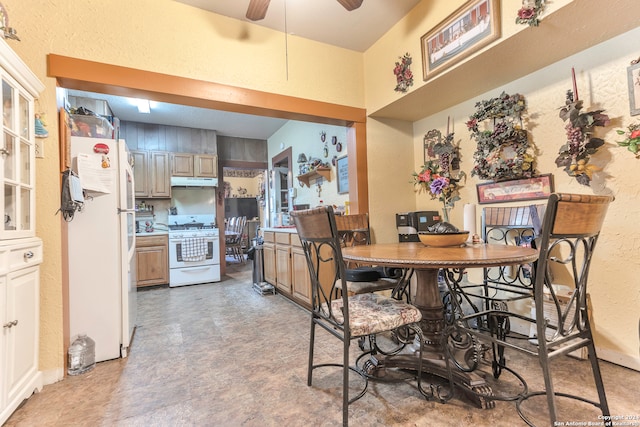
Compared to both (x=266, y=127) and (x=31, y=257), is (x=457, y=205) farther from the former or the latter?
(x=266, y=127)

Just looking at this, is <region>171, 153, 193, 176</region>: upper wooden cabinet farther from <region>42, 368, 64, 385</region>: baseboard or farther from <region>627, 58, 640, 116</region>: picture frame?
<region>627, 58, 640, 116</region>: picture frame

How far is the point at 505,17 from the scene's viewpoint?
1.83 meters

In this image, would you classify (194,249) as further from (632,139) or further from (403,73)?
(632,139)

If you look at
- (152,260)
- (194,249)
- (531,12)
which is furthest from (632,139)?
(152,260)

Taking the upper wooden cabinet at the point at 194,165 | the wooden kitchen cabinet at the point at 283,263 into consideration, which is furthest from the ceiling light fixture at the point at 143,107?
the wooden kitchen cabinet at the point at 283,263

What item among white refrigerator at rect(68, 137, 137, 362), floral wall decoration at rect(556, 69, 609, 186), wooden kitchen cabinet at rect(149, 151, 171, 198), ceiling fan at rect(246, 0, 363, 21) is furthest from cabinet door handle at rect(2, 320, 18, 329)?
wooden kitchen cabinet at rect(149, 151, 171, 198)

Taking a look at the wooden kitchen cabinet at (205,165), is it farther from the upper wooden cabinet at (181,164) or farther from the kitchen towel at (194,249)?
the kitchen towel at (194,249)

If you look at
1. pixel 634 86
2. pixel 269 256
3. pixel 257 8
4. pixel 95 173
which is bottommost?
pixel 269 256

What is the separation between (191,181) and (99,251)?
302cm

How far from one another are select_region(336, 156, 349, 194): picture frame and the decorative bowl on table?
6.03 feet

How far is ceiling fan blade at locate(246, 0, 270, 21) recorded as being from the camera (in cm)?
184

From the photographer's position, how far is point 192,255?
14.9ft

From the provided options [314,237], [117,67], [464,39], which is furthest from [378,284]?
[117,67]

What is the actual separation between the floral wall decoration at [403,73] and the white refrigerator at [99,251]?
2.36 m
